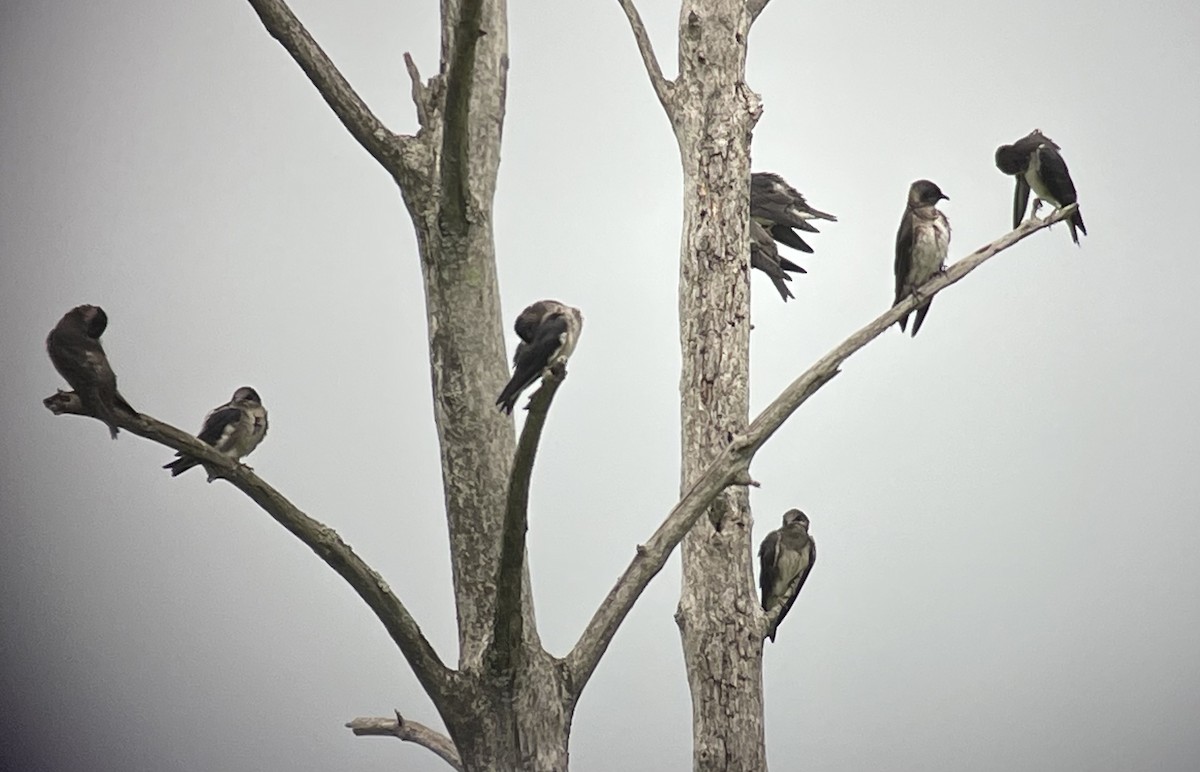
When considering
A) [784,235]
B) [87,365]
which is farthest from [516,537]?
[784,235]

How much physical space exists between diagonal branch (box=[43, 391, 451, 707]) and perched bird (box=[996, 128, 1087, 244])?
1971 millimetres

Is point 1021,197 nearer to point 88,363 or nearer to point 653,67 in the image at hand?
point 653,67

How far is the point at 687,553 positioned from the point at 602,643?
1490mm

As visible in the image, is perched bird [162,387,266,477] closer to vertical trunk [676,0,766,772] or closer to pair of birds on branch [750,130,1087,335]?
vertical trunk [676,0,766,772]

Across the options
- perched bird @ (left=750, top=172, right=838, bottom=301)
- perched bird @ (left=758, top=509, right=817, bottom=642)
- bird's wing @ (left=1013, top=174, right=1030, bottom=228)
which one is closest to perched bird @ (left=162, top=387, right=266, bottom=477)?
perched bird @ (left=758, top=509, right=817, bottom=642)

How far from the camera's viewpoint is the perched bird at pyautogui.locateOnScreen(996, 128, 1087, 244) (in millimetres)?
2908

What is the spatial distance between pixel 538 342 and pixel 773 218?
1.99 metres

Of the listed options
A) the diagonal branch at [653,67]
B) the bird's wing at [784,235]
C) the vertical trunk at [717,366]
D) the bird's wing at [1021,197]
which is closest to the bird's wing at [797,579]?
the vertical trunk at [717,366]

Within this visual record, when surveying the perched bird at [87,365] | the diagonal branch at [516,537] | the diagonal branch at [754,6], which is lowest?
the diagonal branch at [516,537]

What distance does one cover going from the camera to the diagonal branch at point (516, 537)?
1.49 metres

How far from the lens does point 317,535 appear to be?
1590 millimetres

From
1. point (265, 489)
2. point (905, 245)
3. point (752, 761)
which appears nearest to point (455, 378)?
point (265, 489)

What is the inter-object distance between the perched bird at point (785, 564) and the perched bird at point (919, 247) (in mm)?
865

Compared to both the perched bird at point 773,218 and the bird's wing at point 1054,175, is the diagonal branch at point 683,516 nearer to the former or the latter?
the bird's wing at point 1054,175
